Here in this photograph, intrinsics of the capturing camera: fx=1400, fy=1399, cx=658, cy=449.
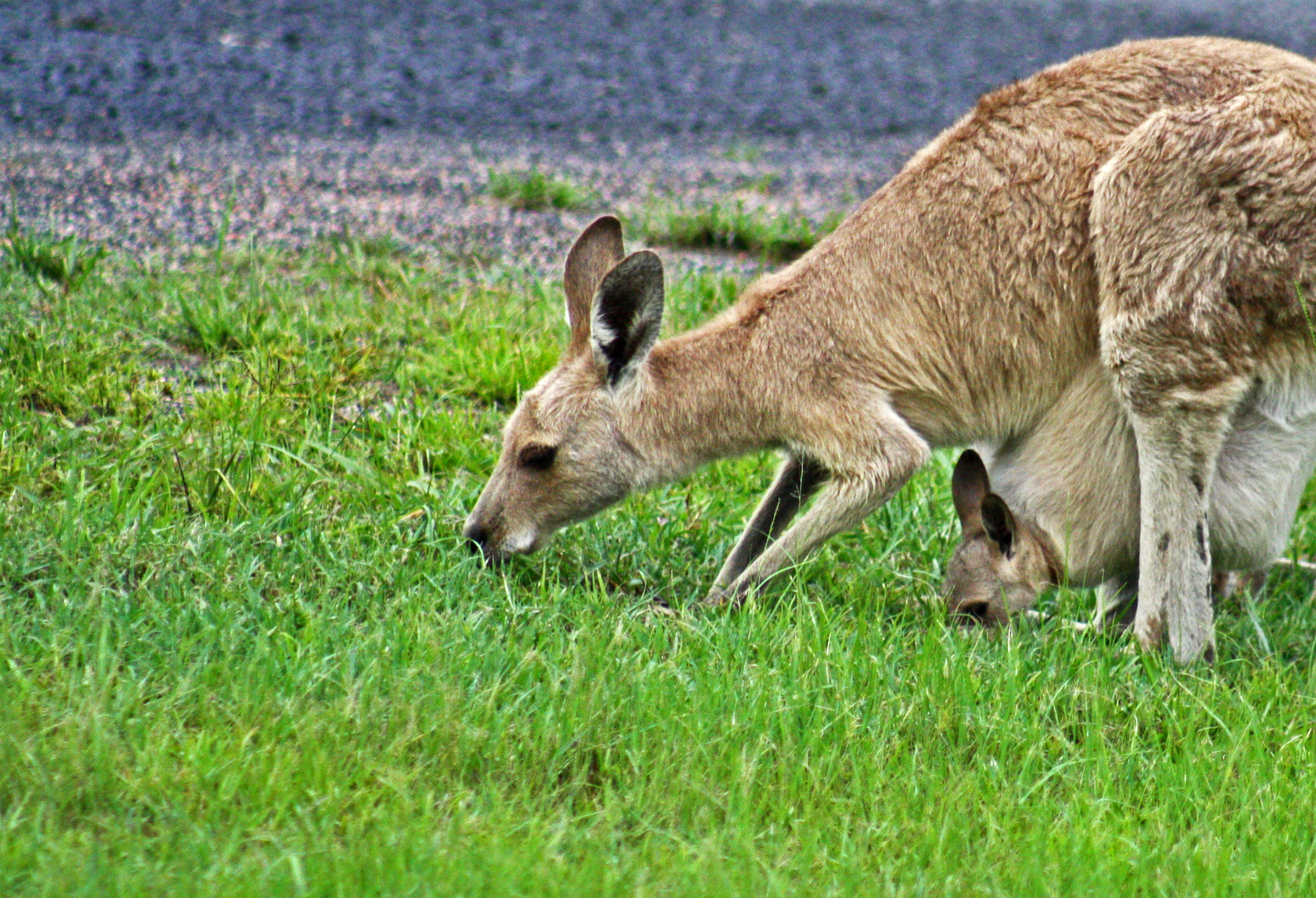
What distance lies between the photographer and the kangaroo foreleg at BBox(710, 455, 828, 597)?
4660 millimetres

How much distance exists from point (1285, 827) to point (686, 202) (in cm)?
496

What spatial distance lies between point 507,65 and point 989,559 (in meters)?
6.23

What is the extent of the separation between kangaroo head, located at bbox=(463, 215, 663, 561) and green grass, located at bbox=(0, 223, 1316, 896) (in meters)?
0.17

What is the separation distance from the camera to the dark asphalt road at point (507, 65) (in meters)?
8.01

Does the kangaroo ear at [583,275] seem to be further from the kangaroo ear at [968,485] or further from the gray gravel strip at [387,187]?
the gray gravel strip at [387,187]

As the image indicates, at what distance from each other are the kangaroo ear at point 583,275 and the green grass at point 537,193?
264 centimetres

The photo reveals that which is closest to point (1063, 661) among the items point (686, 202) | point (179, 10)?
point (686, 202)

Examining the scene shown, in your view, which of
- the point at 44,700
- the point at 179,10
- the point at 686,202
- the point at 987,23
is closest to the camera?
the point at 44,700

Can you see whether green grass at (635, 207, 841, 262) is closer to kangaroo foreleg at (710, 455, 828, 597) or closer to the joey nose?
kangaroo foreleg at (710, 455, 828, 597)

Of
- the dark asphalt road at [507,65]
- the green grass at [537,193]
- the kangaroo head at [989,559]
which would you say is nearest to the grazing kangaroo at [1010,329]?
the kangaroo head at [989,559]

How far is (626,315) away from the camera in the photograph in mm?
4441

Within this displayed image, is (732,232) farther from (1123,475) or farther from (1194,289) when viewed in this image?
(1194,289)

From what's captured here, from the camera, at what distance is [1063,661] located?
399cm

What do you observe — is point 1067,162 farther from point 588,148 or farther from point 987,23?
point 987,23
